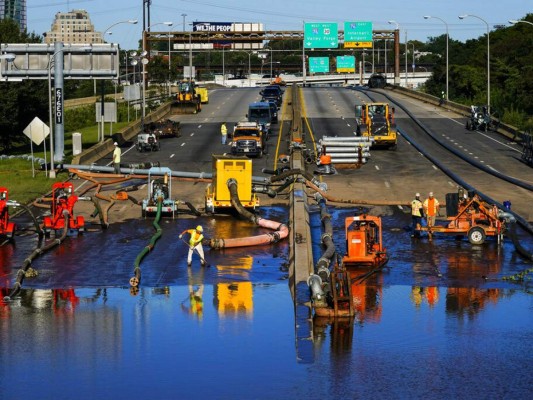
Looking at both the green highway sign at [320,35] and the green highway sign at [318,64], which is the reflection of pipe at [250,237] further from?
the green highway sign at [318,64]

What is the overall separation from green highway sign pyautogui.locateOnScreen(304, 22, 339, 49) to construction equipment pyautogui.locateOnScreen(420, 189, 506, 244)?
372 feet

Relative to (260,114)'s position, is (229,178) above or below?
below

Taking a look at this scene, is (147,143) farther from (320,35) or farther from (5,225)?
(320,35)

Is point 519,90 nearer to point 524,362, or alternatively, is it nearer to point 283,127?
point 283,127

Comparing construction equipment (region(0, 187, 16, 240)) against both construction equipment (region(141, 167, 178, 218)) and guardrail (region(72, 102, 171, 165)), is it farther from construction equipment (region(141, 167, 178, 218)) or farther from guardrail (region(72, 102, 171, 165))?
guardrail (region(72, 102, 171, 165))

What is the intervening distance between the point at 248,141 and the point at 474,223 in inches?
1153

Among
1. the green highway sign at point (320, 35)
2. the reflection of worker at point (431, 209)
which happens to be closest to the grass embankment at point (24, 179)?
the reflection of worker at point (431, 209)

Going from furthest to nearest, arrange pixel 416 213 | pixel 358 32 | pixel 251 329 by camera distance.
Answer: pixel 358 32, pixel 416 213, pixel 251 329

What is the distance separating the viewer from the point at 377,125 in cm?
7331

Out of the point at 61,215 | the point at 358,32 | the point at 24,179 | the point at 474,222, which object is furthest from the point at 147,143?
the point at 358,32

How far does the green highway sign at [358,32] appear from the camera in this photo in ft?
492

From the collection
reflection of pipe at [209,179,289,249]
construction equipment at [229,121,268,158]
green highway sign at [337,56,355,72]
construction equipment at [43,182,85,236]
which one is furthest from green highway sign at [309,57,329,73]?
construction equipment at [43,182,85,236]

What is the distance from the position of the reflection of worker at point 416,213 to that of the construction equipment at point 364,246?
175 inches

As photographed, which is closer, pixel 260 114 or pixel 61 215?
pixel 61 215
